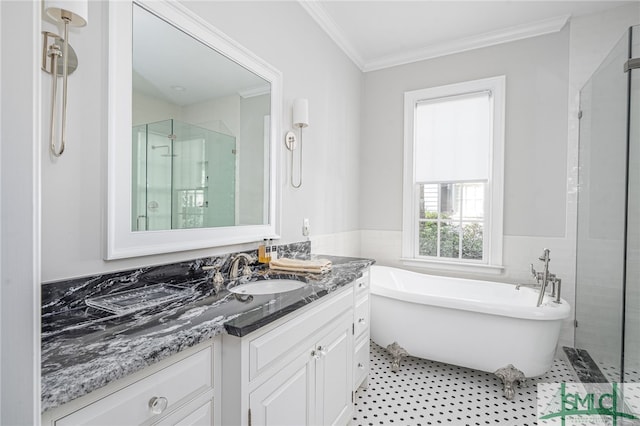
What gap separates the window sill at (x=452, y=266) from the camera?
123 inches

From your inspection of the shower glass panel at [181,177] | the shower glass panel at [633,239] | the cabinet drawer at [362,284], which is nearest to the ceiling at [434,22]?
the shower glass panel at [633,239]

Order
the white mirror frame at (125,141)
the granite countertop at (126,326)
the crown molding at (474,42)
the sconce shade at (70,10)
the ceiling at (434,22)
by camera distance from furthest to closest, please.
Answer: the crown molding at (474,42), the ceiling at (434,22), the white mirror frame at (125,141), the sconce shade at (70,10), the granite countertop at (126,326)

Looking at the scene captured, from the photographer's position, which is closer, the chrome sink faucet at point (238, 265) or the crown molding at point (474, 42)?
the chrome sink faucet at point (238, 265)

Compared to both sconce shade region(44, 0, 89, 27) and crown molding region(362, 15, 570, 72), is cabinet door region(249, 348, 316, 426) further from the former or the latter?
crown molding region(362, 15, 570, 72)

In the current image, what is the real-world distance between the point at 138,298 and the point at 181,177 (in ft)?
1.84

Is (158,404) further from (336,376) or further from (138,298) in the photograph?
(336,376)

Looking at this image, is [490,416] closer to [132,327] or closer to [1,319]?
[132,327]

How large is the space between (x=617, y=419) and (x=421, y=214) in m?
2.12

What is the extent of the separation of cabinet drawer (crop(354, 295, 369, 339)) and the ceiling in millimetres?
2310

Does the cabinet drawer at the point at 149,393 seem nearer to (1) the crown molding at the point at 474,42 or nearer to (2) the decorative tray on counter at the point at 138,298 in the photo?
(2) the decorative tray on counter at the point at 138,298

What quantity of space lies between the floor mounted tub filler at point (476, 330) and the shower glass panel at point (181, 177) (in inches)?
59.7

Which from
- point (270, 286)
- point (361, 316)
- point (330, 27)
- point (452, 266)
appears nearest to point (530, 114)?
point (452, 266)

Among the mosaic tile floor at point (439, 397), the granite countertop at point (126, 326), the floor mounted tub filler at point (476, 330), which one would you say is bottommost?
the mosaic tile floor at point (439, 397)

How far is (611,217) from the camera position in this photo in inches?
85.0
